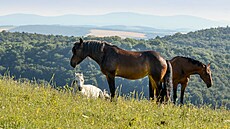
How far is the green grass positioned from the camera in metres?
5.64

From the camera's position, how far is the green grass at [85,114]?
5.64 metres

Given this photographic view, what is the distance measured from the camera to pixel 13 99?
715 cm

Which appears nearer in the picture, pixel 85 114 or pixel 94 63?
pixel 85 114

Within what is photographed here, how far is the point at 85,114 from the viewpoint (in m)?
6.57

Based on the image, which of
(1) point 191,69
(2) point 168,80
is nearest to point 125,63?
(2) point 168,80

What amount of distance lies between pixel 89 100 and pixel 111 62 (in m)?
1.35

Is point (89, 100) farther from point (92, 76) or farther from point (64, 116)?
point (92, 76)

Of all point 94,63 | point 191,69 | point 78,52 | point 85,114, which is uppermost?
point 78,52

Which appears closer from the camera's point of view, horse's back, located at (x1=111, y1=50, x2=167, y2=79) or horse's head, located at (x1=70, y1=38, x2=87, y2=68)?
horse's back, located at (x1=111, y1=50, x2=167, y2=79)

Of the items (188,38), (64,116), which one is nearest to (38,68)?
(64,116)

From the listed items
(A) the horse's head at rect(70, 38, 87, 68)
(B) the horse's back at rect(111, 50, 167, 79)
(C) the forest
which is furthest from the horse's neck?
(C) the forest

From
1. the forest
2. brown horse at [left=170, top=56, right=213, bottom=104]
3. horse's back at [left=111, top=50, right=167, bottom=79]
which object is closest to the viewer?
horse's back at [left=111, top=50, right=167, bottom=79]

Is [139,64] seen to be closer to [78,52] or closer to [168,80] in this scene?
[168,80]

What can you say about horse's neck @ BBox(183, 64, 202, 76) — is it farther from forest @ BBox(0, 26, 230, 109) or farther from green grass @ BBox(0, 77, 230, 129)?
forest @ BBox(0, 26, 230, 109)
